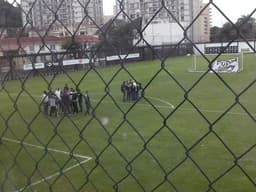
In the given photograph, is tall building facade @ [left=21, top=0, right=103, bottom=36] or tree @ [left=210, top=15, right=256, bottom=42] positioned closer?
tree @ [left=210, top=15, right=256, bottom=42]

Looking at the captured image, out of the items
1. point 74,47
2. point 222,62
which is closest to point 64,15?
point 74,47

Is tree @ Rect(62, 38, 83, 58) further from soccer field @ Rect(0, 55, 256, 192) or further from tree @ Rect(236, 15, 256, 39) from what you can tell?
tree @ Rect(236, 15, 256, 39)

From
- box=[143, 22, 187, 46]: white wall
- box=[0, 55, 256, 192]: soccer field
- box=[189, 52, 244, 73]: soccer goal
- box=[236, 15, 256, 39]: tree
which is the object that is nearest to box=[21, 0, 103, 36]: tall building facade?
box=[143, 22, 187, 46]: white wall

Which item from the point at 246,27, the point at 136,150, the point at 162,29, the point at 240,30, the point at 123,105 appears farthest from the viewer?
the point at 123,105

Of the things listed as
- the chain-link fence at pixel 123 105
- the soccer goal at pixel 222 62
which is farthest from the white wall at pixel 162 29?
the soccer goal at pixel 222 62

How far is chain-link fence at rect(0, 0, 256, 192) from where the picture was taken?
1773 millimetres

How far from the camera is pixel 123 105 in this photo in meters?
20.1

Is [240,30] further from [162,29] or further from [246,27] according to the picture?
[162,29]

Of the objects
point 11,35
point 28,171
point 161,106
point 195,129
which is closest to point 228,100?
point 161,106

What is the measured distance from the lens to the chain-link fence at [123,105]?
1.77 meters

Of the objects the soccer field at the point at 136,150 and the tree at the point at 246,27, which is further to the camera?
the soccer field at the point at 136,150

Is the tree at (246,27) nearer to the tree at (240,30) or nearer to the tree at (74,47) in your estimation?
the tree at (240,30)

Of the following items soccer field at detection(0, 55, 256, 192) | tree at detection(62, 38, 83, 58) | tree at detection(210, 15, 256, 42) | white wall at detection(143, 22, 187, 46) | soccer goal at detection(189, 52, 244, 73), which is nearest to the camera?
tree at detection(210, 15, 256, 42)

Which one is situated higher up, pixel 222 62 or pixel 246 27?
pixel 246 27
